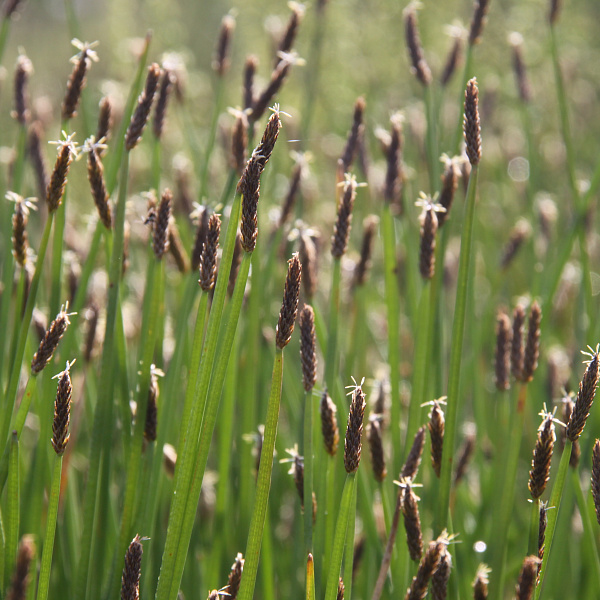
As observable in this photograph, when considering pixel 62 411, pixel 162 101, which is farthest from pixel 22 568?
pixel 162 101

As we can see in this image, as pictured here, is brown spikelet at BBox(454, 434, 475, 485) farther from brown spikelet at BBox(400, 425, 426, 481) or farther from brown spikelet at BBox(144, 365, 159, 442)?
brown spikelet at BBox(144, 365, 159, 442)

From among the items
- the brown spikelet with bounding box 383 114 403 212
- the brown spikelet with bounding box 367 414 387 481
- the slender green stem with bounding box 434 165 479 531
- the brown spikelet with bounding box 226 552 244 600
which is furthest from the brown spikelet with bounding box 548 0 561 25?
the brown spikelet with bounding box 226 552 244 600

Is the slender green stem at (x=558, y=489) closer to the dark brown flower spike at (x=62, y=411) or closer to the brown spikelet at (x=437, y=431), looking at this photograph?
the brown spikelet at (x=437, y=431)

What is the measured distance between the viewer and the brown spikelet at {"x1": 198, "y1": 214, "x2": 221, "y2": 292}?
0.73 metres

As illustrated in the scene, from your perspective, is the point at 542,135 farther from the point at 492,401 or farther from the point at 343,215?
the point at 343,215

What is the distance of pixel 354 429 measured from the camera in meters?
0.72

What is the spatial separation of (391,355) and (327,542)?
1.05 ft

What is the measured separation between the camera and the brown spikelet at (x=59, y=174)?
31.6 inches

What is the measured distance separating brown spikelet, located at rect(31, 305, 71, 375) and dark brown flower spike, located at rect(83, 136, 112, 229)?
23 centimetres

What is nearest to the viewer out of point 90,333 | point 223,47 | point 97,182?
point 97,182

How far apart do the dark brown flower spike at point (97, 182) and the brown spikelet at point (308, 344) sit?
33 centimetres

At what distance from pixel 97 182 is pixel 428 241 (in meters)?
0.46

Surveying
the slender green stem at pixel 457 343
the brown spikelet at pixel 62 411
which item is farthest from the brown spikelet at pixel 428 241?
the brown spikelet at pixel 62 411

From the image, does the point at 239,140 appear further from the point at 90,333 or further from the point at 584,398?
the point at 584,398
